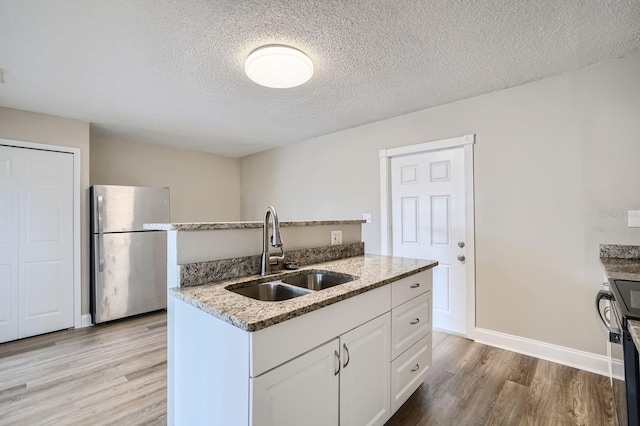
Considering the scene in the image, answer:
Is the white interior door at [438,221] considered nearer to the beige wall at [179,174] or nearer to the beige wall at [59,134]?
the beige wall at [179,174]

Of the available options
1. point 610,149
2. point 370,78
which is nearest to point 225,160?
point 370,78

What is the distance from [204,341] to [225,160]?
15.1 ft

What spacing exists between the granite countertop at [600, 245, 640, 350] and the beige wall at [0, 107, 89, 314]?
457cm

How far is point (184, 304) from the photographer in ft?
4.29

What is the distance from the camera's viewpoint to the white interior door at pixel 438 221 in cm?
285

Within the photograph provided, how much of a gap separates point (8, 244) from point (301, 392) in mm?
3515

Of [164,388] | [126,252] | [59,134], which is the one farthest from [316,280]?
[59,134]

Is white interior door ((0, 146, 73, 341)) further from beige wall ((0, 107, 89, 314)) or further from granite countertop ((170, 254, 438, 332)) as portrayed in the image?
granite countertop ((170, 254, 438, 332))

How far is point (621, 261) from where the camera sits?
1.99 metres

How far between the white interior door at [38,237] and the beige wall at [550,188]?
392 centimetres

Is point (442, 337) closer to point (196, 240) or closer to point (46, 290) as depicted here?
point (196, 240)

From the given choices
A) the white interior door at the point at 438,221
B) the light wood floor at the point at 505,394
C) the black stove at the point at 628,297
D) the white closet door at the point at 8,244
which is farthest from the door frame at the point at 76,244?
the black stove at the point at 628,297

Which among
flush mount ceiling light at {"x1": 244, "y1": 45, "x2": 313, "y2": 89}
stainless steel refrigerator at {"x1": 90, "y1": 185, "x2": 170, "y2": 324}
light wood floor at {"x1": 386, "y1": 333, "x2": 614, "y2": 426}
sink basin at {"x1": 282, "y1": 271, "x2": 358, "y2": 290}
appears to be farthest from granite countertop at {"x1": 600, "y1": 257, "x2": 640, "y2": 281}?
stainless steel refrigerator at {"x1": 90, "y1": 185, "x2": 170, "y2": 324}

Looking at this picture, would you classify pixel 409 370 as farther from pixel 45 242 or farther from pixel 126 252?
pixel 45 242
